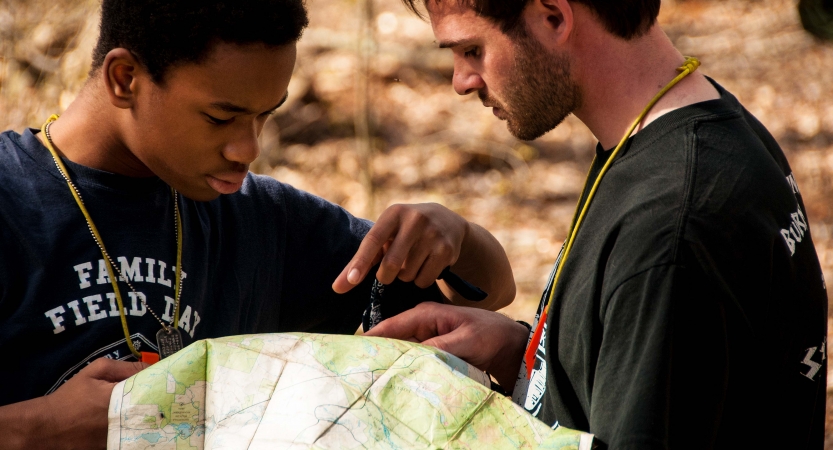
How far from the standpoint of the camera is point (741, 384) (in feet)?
5.01

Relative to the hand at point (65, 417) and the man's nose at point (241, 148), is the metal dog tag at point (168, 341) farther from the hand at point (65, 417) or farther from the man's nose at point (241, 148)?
the man's nose at point (241, 148)

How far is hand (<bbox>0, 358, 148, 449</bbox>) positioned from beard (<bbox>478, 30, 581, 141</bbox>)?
3.38ft

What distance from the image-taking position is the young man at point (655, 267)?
56.1 inches

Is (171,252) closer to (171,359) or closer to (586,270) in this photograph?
(171,359)

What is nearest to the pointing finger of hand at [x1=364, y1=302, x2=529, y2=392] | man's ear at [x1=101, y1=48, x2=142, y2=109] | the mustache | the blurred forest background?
hand at [x1=364, y1=302, x2=529, y2=392]

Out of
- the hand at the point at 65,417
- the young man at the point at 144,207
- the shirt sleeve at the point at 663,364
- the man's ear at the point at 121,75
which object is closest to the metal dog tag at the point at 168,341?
the young man at the point at 144,207

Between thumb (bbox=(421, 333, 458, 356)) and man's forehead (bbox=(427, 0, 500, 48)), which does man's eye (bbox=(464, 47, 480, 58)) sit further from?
thumb (bbox=(421, 333, 458, 356))

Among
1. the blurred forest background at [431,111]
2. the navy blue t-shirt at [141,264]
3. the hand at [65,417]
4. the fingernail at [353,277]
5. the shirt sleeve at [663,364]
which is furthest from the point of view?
the blurred forest background at [431,111]

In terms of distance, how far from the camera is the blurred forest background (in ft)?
19.6

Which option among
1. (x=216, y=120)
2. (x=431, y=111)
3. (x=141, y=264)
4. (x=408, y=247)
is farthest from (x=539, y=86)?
(x=431, y=111)

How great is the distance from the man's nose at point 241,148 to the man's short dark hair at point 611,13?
1.91ft

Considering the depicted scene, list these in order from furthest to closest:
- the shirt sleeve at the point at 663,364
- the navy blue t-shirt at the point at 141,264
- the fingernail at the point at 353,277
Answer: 1. the fingernail at the point at 353,277
2. the navy blue t-shirt at the point at 141,264
3. the shirt sleeve at the point at 663,364

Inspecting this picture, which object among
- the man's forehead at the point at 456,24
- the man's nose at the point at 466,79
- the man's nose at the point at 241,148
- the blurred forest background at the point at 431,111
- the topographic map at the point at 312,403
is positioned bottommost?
the blurred forest background at the point at 431,111

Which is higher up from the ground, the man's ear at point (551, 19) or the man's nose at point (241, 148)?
the man's ear at point (551, 19)
